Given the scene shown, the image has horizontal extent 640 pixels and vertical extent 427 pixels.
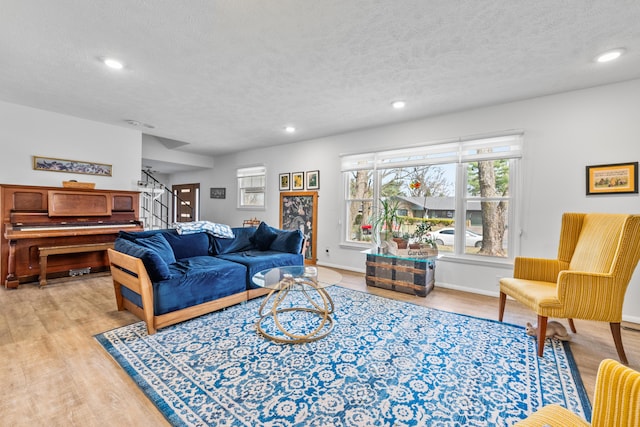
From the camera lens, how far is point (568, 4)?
1.84 metres

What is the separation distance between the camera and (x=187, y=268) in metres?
2.81

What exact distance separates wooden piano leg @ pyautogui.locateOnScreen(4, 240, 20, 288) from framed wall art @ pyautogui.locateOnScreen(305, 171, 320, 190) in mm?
4432

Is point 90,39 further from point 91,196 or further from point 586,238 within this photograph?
point 586,238

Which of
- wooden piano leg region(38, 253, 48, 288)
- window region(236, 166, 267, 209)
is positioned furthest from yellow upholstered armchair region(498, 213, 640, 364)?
wooden piano leg region(38, 253, 48, 288)

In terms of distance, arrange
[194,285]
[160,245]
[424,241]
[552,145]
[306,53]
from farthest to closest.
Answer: [424,241], [552,145], [160,245], [194,285], [306,53]

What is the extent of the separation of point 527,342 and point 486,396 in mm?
1006

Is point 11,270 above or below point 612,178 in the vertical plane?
below

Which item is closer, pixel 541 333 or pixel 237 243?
pixel 541 333

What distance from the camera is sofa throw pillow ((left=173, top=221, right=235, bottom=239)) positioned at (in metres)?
3.65

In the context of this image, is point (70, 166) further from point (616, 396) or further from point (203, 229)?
point (616, 396)

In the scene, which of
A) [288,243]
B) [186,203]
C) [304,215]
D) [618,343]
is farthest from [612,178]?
[186,203]

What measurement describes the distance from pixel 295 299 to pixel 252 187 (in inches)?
156

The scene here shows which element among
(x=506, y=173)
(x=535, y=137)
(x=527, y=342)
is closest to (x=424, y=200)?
(x=506, y=173)

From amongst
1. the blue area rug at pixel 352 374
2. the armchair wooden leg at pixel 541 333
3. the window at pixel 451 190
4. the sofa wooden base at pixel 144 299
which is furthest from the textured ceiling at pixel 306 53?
the blue area rug at pixel 352 374
